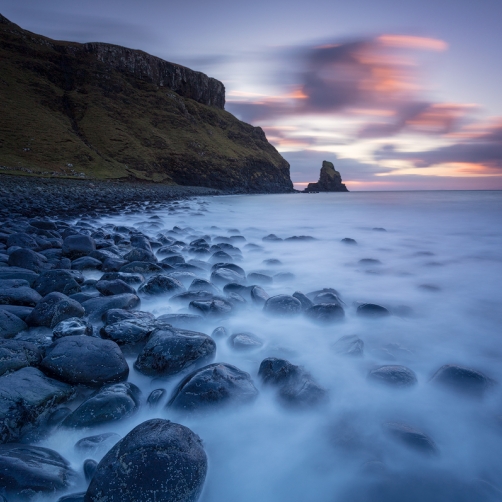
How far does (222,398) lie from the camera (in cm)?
181

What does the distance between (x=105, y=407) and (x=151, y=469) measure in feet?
2.03

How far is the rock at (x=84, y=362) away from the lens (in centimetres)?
183

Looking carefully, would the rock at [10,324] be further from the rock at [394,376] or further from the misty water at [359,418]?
the rock at [394,376]

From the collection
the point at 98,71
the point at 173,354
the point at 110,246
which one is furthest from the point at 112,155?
the point at 173,354

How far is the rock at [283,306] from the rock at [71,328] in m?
1.57

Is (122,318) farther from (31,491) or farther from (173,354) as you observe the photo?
(31,491)

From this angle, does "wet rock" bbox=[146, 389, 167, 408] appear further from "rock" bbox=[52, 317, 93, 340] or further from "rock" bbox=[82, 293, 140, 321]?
"rock" bbox=[82, 293, 140, 321]

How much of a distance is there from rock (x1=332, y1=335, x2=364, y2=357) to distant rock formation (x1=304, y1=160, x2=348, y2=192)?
133 meters

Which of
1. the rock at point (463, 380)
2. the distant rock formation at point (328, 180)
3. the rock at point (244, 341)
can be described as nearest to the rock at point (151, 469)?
the rock at point (244, 341)

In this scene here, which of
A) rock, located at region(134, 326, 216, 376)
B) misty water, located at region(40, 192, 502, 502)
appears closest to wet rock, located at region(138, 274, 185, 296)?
misty water, located at region(40, 192, 502, 502)

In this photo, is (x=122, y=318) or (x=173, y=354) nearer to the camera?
(x=173, y=354)

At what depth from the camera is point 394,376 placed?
2055 millimetres

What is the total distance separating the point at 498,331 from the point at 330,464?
7.77ft

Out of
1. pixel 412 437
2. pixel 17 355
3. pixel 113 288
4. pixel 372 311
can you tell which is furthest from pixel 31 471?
pixel 372 311
